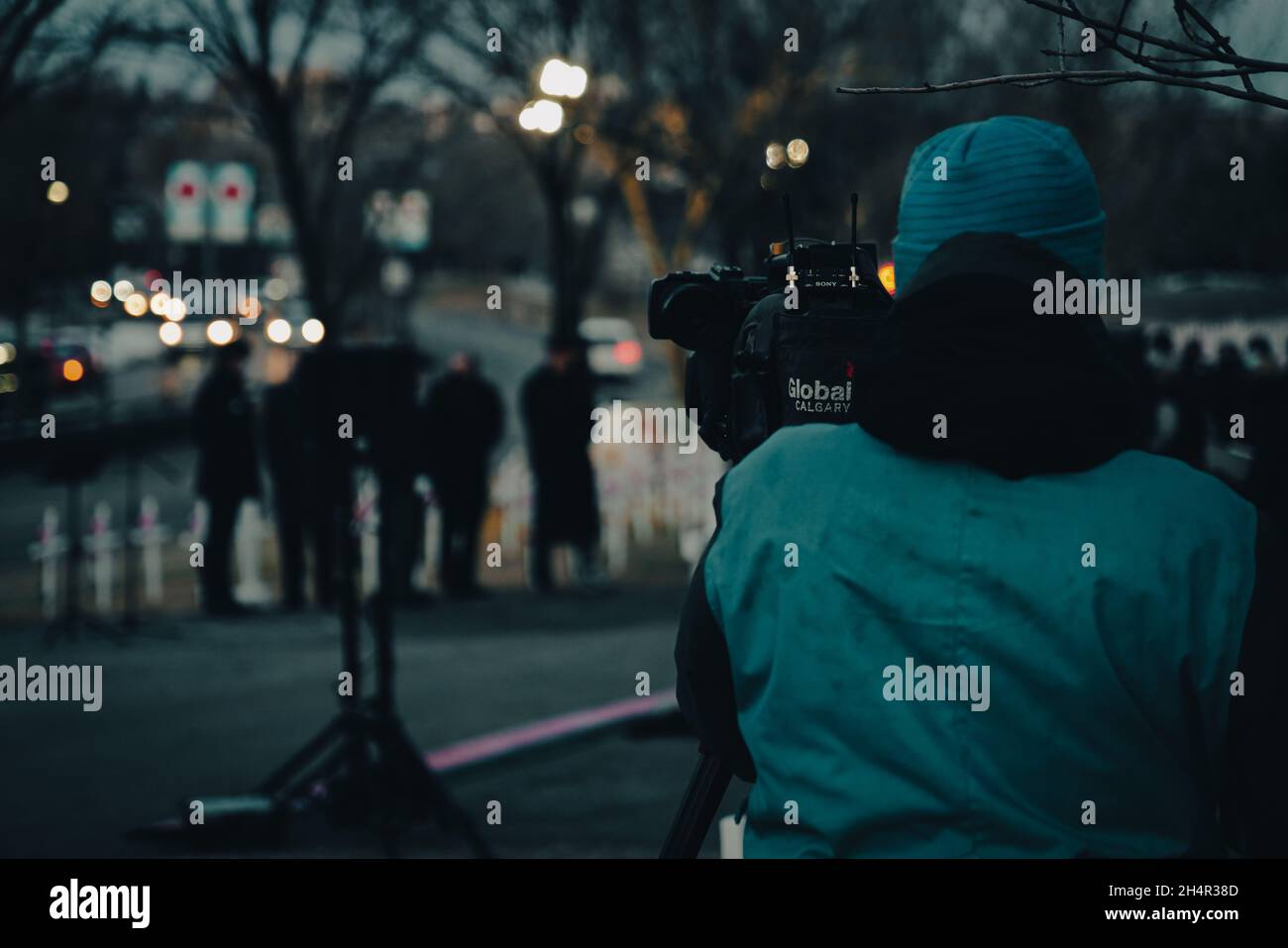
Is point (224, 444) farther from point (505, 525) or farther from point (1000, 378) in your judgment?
point (1000, 378)

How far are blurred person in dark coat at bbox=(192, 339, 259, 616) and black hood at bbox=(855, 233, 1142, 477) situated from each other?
405 inches

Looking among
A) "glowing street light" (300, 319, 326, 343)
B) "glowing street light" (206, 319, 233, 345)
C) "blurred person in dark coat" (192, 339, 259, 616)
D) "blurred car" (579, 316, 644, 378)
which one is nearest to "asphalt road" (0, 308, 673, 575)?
"blurred car" (579, 316, 644, 378)

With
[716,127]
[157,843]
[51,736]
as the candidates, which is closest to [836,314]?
[157,843]

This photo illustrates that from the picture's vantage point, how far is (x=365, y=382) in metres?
6.42

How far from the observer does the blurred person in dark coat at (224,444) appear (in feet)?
38.7

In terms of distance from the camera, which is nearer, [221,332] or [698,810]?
[698,810]

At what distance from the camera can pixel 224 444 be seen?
11.9m

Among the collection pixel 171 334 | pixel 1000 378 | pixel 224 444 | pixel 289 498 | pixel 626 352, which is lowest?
pixel 289 498

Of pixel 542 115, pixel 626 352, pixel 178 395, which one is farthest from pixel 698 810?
pixel 626 352

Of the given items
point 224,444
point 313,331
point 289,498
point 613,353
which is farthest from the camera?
point 613,353

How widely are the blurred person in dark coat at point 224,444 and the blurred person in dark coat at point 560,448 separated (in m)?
2.29

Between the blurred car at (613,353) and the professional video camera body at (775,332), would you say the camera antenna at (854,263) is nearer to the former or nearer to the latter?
the professional video camera body at (775,332)

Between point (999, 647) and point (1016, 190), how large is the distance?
1.91 feet

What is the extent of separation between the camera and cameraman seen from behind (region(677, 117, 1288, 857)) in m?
1.85
